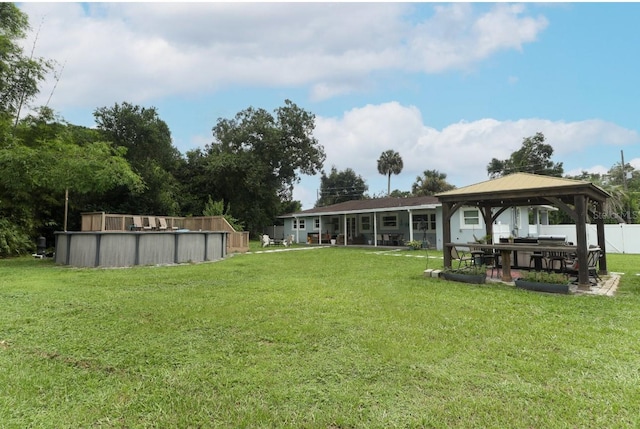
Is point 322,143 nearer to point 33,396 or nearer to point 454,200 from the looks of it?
point 454,200

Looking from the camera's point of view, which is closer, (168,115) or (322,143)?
(168,115)

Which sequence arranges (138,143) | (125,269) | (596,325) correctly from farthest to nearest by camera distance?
(138,143), (125,269), (596,325)

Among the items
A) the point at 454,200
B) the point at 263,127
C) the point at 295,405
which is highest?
the point at 263,127

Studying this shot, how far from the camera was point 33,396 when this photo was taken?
2.51 m

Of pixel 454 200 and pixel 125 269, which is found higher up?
pixel 454 200

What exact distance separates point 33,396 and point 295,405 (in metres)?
2.08

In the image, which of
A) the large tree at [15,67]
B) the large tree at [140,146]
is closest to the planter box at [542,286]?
the large tree at [15,67]

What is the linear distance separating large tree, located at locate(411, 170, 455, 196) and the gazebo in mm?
27751

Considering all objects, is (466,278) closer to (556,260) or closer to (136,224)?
(556,260)

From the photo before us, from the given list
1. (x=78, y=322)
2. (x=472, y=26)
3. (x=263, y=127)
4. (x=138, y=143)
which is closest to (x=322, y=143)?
(x=263, y=127)

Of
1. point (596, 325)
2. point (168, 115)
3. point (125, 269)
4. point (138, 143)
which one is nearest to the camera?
point (596, 325)

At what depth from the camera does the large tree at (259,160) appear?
26.0 m

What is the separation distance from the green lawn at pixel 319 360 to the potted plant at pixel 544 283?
33cm

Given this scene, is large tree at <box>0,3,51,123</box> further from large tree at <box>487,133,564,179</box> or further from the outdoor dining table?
large tree at <box>487,133,564,179</box>
